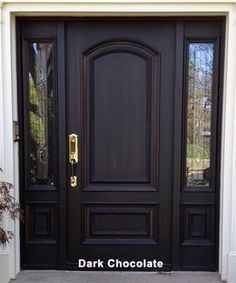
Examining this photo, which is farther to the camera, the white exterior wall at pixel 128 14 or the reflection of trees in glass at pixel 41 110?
the reflection of trees in glass at pixel 41 110

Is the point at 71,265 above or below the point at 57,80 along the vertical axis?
below

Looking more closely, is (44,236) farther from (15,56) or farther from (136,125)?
(15,56)

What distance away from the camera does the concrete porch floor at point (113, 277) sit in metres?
3.71

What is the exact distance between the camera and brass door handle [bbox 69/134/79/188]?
12.4 feet

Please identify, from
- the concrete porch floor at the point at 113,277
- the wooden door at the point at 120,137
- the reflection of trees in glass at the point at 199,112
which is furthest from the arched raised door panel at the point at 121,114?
the concrete porch floor at the point at 113,277

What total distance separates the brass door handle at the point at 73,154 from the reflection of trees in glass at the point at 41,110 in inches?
7.1

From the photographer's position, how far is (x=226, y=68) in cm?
355

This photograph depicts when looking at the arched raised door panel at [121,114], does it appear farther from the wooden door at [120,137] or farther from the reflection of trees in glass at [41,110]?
the reflection of trees in glass at [41,110]

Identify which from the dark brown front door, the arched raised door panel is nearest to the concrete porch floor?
the dark brown front door

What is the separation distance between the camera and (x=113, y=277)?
3783mm

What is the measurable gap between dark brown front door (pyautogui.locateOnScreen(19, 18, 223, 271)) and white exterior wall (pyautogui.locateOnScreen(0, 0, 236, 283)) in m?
0.16

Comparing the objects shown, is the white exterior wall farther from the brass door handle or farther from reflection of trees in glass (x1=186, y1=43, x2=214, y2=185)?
the brass door handle
